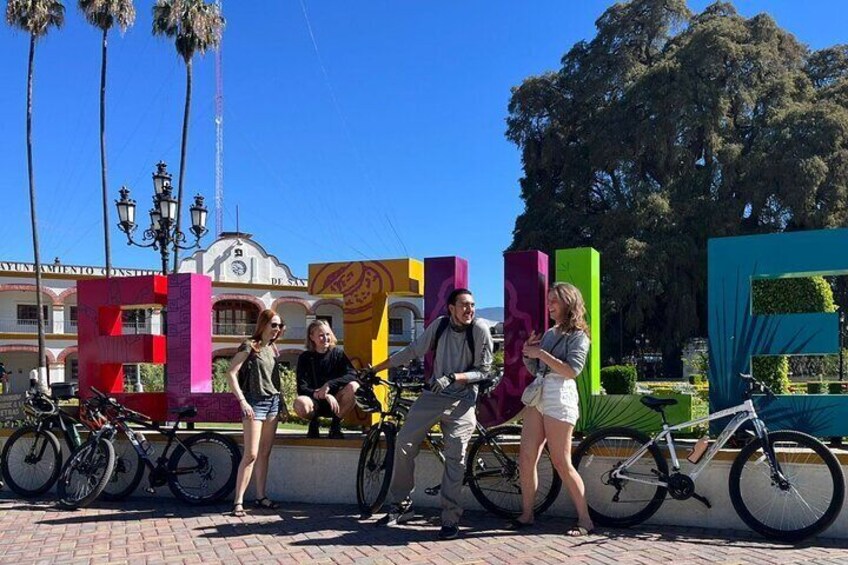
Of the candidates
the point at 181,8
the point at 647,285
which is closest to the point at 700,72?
the point at 647,285

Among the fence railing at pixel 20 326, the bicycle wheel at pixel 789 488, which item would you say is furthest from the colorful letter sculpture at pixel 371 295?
the fence railing at pixel 20 326

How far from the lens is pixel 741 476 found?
536 centimetres

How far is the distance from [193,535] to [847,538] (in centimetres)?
473

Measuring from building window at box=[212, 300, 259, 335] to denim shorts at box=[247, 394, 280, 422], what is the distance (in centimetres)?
3336

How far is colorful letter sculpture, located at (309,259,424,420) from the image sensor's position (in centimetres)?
800

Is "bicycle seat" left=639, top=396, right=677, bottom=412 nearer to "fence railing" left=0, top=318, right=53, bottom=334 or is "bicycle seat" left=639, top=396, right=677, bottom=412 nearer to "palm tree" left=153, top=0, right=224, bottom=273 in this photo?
"palm tree" left=153, top=0, right=224, bottom=273

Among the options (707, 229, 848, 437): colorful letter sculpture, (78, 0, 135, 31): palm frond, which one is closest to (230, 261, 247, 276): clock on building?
(78, 0, 135, 31): palm frond

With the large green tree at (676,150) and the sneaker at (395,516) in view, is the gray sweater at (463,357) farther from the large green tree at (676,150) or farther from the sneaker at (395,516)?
the large green tree at (676,150)

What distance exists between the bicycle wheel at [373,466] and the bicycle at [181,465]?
1.32 m

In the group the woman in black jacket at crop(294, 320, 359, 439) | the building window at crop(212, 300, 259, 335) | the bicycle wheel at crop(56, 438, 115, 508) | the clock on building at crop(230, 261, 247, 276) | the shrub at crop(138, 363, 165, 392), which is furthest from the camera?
the building window at crop(212, 300, 259, 335)

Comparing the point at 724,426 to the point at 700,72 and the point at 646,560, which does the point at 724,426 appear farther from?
the point at 700,72

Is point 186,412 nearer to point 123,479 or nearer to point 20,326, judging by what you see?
point 123,479

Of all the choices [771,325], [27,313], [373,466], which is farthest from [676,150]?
[27,313]

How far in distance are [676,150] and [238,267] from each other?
22632 millimetres
